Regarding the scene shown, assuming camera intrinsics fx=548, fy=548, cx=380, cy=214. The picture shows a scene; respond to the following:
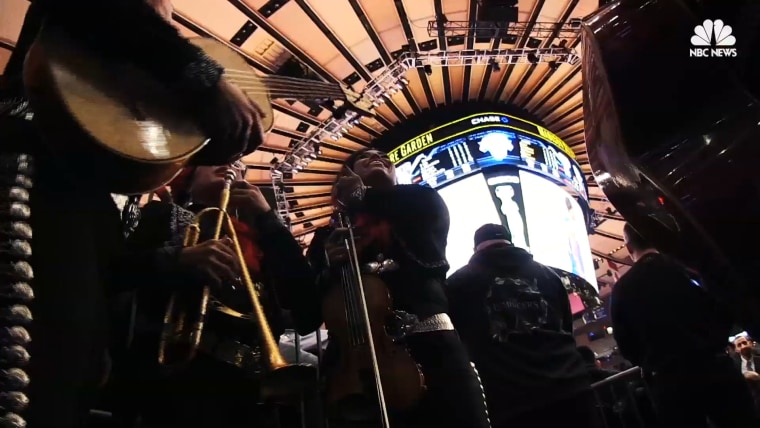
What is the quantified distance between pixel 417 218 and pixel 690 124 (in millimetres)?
1447

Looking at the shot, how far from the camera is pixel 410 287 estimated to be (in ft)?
6.60

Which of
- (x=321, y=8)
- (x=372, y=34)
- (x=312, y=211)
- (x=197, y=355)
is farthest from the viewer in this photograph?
(x=312, y=211)

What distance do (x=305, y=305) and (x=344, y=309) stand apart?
0.13m

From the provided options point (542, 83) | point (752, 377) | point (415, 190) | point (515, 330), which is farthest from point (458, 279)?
point (542, 83)

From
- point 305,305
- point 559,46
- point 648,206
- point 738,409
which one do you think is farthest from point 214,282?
point 559,46

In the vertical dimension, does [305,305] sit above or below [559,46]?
below

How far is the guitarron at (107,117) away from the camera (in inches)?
34.3

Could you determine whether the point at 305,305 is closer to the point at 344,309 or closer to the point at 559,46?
the point at 344,309

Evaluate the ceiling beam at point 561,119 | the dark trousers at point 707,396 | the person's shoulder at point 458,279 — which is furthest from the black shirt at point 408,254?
the ceiling beam at point 561,119

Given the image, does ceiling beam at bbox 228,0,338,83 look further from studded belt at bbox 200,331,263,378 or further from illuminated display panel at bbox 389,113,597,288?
studded belt at bbox 200,331,263,378

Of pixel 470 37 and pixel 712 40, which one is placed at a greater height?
pixel 470 37

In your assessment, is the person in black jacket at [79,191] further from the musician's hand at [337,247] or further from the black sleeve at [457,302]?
the black sleeve at [457,302]

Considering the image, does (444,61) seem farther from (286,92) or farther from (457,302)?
(286,92)

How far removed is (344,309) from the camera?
1.89 metres
